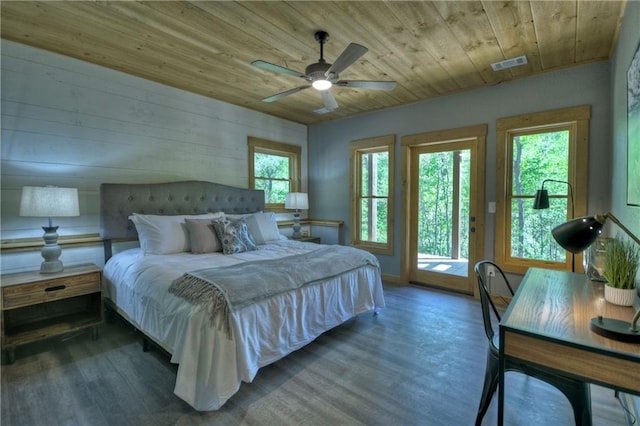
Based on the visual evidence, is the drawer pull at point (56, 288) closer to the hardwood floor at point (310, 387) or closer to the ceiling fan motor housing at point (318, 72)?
the hardwood floor at point (310, 387)

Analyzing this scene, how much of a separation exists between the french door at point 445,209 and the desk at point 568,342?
8.10ft

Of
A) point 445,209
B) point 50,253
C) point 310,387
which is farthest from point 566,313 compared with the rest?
point 50,253

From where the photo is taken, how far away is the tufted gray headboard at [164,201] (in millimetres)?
3098

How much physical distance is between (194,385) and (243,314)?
1.53 feet

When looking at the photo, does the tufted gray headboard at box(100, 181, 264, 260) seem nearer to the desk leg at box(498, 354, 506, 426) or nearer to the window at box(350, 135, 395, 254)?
the window at box(350, 135, 395, 254)

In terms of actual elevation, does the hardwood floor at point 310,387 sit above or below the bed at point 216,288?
below

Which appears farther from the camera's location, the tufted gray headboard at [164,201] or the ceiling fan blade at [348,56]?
the tufted gray headboard at [164,201]

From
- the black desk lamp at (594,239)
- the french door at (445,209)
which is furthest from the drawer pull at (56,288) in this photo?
the french door at (445,209)

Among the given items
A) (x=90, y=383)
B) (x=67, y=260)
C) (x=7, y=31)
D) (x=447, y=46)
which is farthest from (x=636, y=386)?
(x=7, y=31)

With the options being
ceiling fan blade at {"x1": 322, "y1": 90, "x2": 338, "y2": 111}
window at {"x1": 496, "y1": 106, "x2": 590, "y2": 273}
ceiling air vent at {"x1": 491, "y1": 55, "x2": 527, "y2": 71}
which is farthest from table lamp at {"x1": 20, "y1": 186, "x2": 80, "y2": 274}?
window at {"x1": 496, "y1": 106, "x2": 590, "y2": 273}

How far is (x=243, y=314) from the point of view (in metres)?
1.97

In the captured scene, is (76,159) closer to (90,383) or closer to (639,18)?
(90,383)

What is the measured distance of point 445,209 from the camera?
4215 mm

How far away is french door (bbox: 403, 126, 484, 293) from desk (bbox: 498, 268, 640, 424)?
247 centimetres
